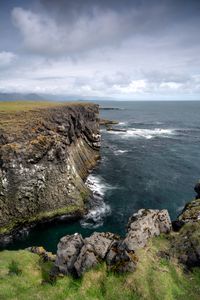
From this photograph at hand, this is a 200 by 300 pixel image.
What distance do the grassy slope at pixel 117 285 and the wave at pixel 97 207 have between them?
2082 centimetres

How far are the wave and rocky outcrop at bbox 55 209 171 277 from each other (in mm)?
18473

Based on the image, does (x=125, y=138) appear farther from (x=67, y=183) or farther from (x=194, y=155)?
(x=67, y=183)

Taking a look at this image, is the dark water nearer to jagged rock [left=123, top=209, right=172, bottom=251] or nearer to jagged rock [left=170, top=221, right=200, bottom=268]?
jagged rock [left=123, top=209, right=172, bottom=251]

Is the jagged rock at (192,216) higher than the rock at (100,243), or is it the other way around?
the jagged rock at (192,216)

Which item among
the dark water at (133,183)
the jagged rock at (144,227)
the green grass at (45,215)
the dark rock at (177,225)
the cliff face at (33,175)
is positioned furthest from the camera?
the dark water at (133,183)

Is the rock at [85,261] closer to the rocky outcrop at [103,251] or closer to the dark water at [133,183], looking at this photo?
the rocky outcrop at [103,251]

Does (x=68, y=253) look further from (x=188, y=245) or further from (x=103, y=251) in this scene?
(x=188, y=245)

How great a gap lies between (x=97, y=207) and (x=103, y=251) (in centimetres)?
2557

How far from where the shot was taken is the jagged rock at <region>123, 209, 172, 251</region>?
23.3m

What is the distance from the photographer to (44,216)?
1678 inches

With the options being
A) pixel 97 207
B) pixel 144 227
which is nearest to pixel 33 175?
pixel 97 207

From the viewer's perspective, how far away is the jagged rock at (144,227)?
916 inches

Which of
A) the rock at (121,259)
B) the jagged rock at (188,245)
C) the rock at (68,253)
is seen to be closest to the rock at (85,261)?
the rock at (68,253)

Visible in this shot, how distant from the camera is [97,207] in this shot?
4834 centimetres
